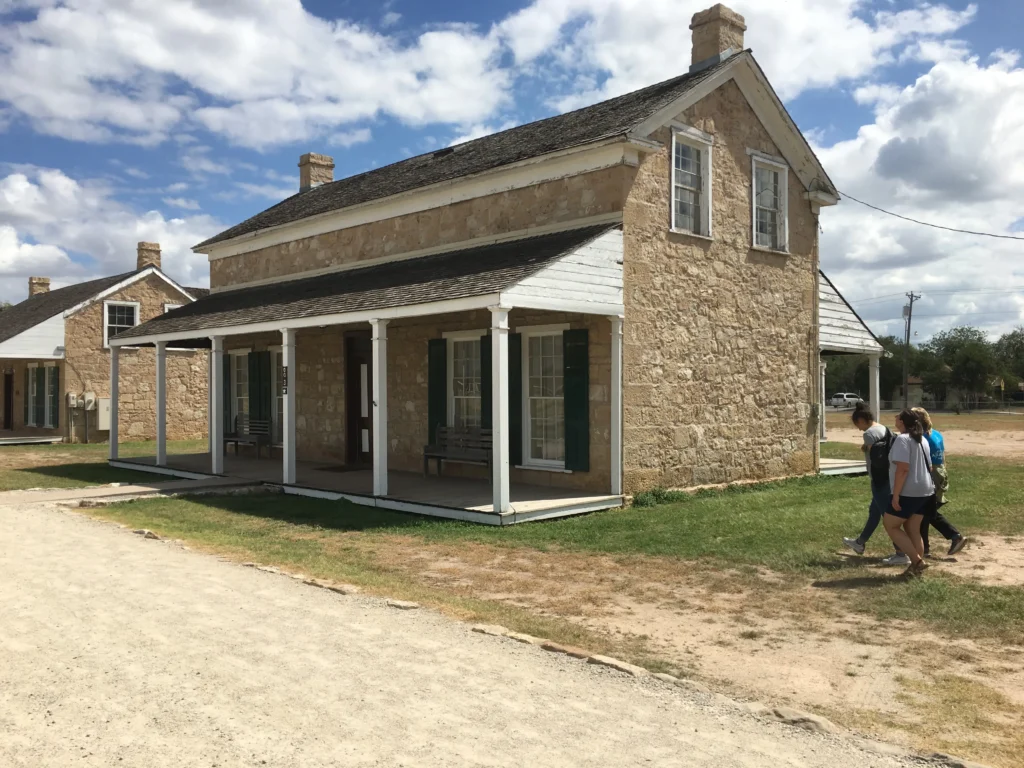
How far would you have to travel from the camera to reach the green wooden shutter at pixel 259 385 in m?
17.6

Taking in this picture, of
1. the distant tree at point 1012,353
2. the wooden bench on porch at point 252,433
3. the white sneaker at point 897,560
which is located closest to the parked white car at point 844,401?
the distant tree at point 1012,353

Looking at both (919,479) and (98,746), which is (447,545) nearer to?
(919,479)

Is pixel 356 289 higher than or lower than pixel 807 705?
higher

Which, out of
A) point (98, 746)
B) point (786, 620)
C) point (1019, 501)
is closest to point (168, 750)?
point (98, 746)

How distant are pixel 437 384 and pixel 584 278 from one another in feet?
12.6

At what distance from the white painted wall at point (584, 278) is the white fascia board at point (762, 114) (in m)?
1.55

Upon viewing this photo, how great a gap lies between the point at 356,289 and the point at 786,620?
8.57m

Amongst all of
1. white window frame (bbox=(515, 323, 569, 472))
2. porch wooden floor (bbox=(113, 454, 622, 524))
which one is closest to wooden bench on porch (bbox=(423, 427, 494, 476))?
porch wooden floor (bbox=(113, 454, 622, 524))

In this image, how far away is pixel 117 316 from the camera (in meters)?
25.6

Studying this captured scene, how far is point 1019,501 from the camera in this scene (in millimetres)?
11727

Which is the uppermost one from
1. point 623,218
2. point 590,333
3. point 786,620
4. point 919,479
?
point 623,218

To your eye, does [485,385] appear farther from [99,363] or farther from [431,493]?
[99,363]

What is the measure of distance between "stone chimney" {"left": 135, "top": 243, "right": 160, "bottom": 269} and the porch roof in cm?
1096

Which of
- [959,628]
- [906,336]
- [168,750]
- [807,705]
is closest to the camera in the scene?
[168,750]
